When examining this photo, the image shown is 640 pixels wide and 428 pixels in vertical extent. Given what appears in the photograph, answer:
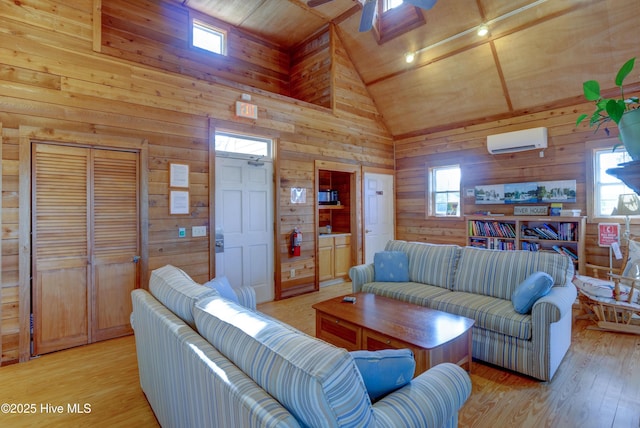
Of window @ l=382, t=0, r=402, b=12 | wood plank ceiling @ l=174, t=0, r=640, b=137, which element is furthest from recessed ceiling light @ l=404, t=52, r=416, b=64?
window @ l=382, t=0, r=402, b=12

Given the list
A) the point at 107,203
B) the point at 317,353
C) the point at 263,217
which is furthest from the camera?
the point at 263,217

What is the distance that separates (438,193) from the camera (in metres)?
6.17

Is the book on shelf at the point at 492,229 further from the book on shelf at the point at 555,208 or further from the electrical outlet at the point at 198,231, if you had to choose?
the electrical outlet at the point at 198,231

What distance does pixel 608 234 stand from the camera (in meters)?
4.32

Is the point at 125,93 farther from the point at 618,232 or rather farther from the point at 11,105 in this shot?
the point at 618,232

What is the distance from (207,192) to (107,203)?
1084 millimetres

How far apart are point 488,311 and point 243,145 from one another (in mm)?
3601

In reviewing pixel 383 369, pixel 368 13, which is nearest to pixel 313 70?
pixel 368 13

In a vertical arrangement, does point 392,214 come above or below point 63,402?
above

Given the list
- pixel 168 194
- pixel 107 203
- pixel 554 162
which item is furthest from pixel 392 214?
pixel 107 203

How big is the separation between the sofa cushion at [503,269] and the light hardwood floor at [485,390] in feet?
2.40

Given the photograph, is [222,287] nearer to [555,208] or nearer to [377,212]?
[377,212]

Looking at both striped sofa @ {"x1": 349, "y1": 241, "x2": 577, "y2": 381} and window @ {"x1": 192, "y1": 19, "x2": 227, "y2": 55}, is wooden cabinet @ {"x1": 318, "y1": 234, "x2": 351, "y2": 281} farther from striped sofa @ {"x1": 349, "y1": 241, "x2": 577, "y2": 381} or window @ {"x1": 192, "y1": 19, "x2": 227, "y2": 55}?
window @ {"x1": 192, "y1": 19, "x2": 227, "y2": 55}
